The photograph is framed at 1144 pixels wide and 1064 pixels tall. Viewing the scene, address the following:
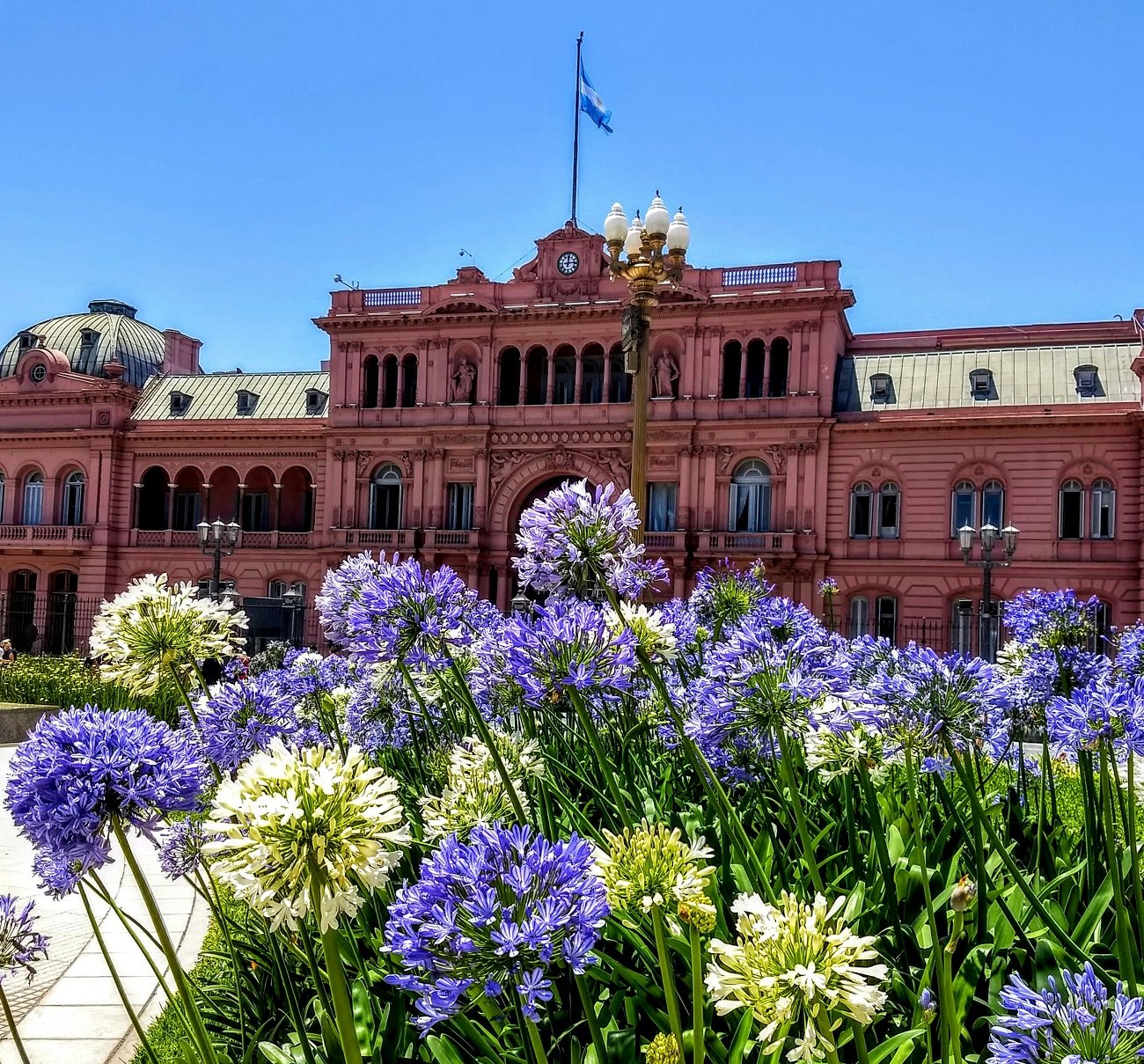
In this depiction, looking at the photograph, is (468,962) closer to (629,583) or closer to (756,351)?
(629,583)

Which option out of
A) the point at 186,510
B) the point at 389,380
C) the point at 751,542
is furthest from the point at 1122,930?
the point at 186,510

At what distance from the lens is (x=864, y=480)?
95.6 feet

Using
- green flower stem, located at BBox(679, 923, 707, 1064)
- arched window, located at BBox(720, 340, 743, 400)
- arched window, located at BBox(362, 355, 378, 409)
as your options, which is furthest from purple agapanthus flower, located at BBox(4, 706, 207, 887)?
arched window, located at BBox(362, 355, 378, 409)

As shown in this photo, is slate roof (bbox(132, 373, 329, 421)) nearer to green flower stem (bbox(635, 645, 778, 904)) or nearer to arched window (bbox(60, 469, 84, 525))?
arched window (bbox(60, 469, 84, 525))

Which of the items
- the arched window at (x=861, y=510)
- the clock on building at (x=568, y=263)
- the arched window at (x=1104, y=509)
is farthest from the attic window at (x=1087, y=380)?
the clock on building at (x=568, y=263)

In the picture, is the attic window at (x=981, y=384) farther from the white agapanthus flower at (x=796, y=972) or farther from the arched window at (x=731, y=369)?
the white agapanthus flower at (x=796, y=972)

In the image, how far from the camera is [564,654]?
270cm

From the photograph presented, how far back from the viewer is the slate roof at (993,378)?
28344 millimetres

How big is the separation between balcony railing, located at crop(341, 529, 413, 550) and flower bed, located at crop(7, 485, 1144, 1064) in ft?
88.0

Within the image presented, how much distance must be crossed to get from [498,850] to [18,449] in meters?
39.4

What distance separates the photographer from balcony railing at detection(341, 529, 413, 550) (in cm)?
3177

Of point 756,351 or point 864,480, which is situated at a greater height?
point 756,351

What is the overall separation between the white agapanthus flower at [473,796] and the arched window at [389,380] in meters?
30.6

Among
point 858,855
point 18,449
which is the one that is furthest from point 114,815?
point 18,449
